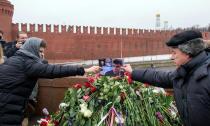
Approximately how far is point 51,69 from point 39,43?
274mm

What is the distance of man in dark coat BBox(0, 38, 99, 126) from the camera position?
12.0 feet

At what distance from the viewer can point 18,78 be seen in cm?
366

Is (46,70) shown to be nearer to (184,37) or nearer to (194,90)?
(184,37)

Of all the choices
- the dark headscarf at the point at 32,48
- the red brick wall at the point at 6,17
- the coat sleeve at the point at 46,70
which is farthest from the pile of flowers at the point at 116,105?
the red brick wall at the point at 6,17

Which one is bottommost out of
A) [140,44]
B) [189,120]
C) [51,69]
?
[189,120]

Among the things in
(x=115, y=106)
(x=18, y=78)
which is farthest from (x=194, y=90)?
(x=18, y=78)

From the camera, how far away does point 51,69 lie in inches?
145

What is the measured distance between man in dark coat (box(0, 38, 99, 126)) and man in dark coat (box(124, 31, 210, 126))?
3.68ft

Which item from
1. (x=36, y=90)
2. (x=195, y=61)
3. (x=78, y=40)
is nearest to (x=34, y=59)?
(x=195, y=61)

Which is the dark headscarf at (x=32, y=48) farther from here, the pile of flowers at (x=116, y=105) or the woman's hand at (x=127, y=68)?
the woman's hand at (x=127, y=68)

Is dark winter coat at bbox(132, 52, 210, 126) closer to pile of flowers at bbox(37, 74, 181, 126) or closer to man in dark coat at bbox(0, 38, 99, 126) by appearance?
pile of flowers at bbox(37, 74, 181, 126)

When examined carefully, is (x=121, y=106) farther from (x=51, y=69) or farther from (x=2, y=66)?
(x=2, y=66)

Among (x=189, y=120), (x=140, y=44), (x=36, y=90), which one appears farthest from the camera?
(x=140, y=44)

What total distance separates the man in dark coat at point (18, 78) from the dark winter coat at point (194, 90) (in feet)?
3.76
